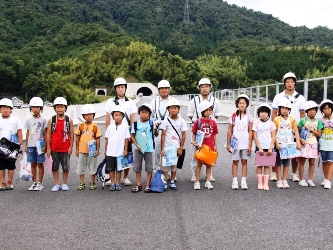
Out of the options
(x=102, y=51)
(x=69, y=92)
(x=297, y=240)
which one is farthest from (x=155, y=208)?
(x=102, y=51)

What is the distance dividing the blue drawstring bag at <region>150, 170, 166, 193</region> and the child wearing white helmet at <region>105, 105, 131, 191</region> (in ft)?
1.94

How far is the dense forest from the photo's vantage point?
96.0 m

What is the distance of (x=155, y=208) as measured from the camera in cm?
604

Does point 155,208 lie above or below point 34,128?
below

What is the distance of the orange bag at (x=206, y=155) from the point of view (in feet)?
24.0

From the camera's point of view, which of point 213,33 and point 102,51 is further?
point 213,33

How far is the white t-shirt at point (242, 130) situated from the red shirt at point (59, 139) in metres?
Result: 2.84

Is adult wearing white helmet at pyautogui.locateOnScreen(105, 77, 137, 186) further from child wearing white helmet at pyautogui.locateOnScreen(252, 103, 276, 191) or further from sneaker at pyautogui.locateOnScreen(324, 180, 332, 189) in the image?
sneaker at pyautogui.locateOnScreen(324, 180, 332, 189)

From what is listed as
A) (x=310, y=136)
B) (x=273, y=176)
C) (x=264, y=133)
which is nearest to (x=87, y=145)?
(x=264, y=133)

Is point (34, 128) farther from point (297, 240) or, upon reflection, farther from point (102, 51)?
point (102, 51)

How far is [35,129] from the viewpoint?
24.8ft

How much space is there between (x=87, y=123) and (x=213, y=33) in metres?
165

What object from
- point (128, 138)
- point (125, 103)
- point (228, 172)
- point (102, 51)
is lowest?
point (228, 172)

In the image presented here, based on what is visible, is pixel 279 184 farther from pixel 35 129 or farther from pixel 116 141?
pixel 35 129
